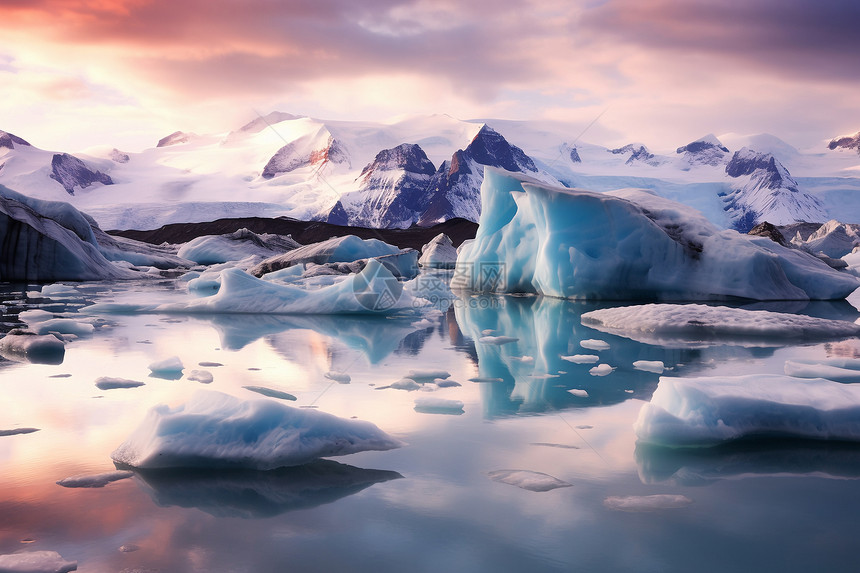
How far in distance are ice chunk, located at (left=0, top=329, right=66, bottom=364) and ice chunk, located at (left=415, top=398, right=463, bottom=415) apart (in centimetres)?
288

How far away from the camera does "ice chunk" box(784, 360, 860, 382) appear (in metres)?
4.16

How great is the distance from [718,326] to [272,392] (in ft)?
14.7

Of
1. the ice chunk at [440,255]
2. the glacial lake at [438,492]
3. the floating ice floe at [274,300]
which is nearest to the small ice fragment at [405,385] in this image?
the glacial lake at [438,492]

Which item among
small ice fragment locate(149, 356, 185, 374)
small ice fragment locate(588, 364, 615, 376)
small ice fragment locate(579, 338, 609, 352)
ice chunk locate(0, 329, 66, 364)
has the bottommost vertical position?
ice chunk locate(0, 329, 66, 364)

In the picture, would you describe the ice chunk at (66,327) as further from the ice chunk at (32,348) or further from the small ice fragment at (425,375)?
the small ice fragment at (425,375)

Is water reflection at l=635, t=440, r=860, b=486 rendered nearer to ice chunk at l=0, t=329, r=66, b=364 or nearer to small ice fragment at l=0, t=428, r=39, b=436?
small ice fragment at l=0, t=428, r=39, b=436

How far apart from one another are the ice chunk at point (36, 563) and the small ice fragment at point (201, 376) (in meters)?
2.37

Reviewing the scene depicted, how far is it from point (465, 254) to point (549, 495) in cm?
1209

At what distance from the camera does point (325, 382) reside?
417cm

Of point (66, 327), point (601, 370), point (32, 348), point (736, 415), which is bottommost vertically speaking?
point (66, 327)

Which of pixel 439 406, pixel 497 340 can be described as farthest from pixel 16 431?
pixel 497 340

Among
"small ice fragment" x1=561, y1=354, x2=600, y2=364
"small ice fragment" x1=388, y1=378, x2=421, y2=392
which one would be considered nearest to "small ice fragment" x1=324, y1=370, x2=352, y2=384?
"small ice fragment" x1=388, y1=378, x2=421, y2=392

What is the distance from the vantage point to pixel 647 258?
1056cm

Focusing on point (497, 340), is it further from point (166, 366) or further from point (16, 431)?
point (16, 431)
